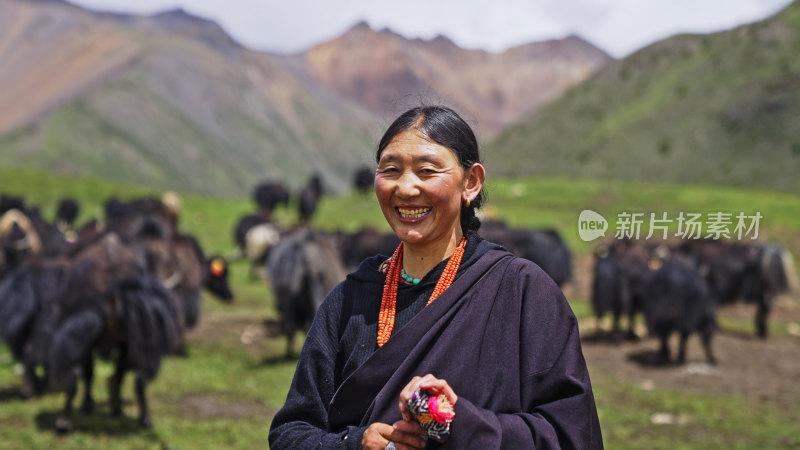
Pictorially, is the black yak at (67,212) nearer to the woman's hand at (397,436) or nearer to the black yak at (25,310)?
the black yak at (25,310)

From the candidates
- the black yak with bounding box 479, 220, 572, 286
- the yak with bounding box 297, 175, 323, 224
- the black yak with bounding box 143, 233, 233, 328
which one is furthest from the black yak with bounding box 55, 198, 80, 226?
the black yak with bounding box 479, 220, 572, 286

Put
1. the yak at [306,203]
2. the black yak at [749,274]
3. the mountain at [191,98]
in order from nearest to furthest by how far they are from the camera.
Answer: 1. the black yak at [749,274]
2. the yak at [306,203]
3. the mountain at [191,98]

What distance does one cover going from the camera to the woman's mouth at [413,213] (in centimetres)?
239

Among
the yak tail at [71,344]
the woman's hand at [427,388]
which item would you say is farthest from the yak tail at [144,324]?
the woman's hand at [427,388]

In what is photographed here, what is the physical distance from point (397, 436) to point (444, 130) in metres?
0.95

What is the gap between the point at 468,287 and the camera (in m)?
2.28

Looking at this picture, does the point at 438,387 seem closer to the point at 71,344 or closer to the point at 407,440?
the point at 407,440

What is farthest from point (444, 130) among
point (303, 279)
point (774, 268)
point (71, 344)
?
point (774, 268)

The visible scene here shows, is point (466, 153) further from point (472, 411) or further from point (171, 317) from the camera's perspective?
point (171, 317)

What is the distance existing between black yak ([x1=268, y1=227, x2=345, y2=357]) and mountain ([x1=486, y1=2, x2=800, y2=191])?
1318 inches

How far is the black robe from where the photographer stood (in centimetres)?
215

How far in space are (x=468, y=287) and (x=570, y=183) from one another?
34.2m

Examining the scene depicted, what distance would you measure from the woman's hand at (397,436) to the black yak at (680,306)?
10.1 meters

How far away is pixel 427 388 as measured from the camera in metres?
2.02
